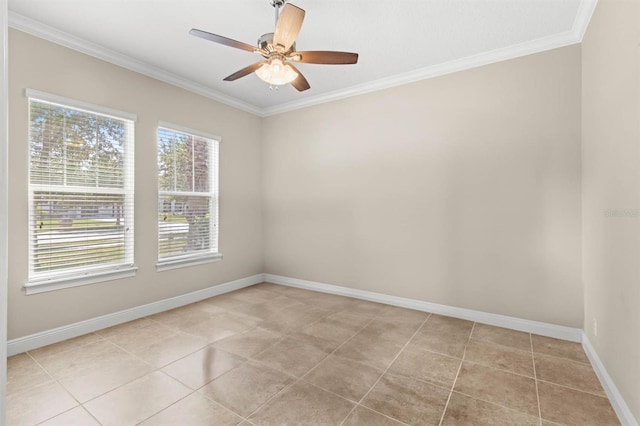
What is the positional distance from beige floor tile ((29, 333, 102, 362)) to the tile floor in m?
0.01

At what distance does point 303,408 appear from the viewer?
6.41ft

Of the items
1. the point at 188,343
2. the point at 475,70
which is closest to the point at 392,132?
the point at 475,70

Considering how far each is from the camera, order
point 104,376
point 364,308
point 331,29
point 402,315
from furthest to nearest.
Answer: point 364,308
point 402,315
point 331,29
point 104,376

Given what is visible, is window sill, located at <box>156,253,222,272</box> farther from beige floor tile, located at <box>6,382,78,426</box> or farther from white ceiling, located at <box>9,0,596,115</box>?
white ceiling, located at <box>9,0,596,115</box>

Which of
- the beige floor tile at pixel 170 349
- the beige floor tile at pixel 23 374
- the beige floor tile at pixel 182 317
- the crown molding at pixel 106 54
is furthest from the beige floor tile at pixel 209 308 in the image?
the crown molding at pixel 106 54

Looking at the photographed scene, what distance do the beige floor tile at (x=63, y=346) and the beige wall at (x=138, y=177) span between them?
18 cm

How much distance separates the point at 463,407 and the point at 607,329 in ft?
4.10

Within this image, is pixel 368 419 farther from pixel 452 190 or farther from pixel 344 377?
pixel 452 190

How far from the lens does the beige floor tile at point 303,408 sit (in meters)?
1.84

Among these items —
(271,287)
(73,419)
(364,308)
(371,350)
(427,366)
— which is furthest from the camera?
(271,287)

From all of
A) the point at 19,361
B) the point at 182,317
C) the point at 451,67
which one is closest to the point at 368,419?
the point at 182,317

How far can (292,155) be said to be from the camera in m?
4.85

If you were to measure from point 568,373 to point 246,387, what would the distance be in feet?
8.23

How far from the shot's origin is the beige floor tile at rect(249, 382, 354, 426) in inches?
72.4
